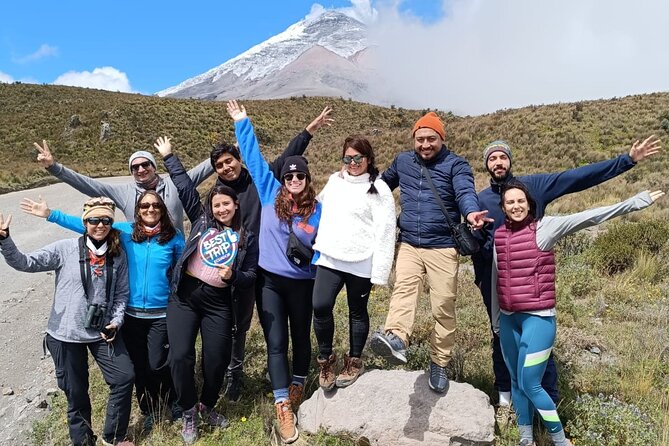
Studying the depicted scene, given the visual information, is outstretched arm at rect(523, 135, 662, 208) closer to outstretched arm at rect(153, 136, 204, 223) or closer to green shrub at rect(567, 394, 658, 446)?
green shrub at rect(567, 394, 658, 446)

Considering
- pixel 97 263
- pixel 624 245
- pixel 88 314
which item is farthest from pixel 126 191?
pixel 624 245

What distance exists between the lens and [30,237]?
1131 cm

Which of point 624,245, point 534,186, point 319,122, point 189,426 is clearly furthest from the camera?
point 624,245

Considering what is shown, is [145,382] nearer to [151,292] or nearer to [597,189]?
[151,292]

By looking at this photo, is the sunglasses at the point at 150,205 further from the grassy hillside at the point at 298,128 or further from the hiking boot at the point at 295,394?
the grassy hillside at the point at 298,128

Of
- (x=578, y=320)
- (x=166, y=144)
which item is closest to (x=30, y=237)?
(x=166, y=144)

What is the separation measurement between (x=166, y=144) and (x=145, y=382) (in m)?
2.15

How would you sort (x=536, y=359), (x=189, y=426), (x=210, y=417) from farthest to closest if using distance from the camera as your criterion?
(x=210, y=417)
(x=189, y=426)
(x=536, y=359)

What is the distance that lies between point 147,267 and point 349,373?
1.89m

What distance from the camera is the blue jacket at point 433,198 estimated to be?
11.3 feet

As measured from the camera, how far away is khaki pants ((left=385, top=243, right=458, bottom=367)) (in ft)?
11.0

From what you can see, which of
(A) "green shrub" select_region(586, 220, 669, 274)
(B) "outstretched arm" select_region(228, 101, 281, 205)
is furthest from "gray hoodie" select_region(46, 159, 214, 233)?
(A) "green shrub" select_region(586, 220, 669, 274)

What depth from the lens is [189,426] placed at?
3637mm

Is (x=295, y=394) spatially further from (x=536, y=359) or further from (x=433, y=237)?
(x=536, y=359)
